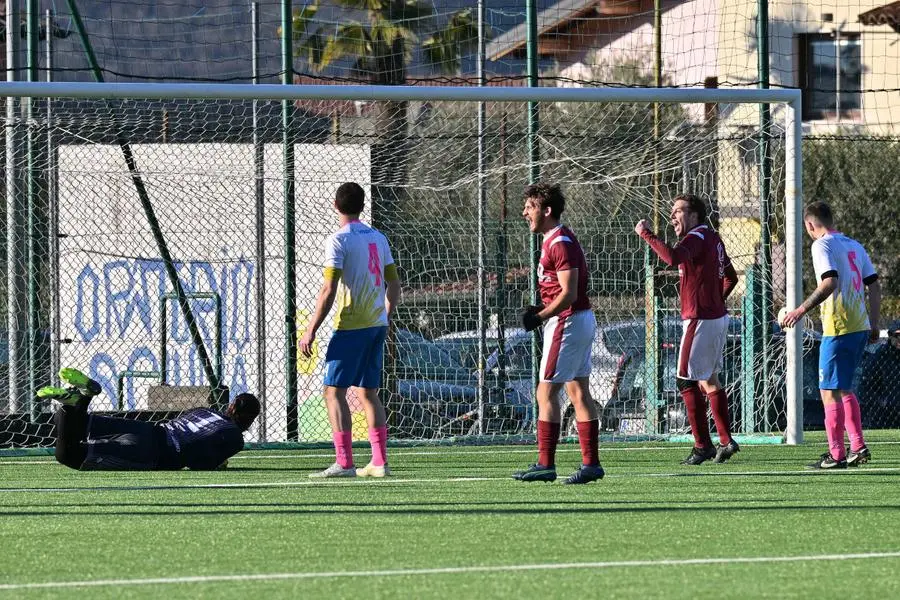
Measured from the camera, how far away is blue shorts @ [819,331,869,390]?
1076 centimetres

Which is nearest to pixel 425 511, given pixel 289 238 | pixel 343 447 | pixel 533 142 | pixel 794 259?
pixel 343 447

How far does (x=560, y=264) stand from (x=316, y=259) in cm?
587

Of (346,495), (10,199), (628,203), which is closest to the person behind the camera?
(346,495)

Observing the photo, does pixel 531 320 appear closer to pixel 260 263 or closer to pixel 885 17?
pixel 260 263

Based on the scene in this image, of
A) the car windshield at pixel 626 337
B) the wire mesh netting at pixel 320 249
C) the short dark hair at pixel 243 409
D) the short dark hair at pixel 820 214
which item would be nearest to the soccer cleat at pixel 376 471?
the short dark hair at pixel 243 409

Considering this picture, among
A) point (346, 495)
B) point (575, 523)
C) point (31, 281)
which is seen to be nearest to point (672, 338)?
point (31, 281)

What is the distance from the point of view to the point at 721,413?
11289 millimetres

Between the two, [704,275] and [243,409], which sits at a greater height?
[704,275]

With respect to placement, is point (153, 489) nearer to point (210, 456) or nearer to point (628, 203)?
point (210, 456)

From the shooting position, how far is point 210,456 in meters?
10.6

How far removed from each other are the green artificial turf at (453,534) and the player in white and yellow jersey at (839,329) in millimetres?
284

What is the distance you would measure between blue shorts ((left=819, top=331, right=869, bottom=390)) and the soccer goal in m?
3.23

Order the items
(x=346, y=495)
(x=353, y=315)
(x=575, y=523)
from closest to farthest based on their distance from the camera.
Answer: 1. (x=575, y=523)
2. (x=346, y=495)
3. (x=353, y=315)

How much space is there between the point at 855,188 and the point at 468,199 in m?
23.3
